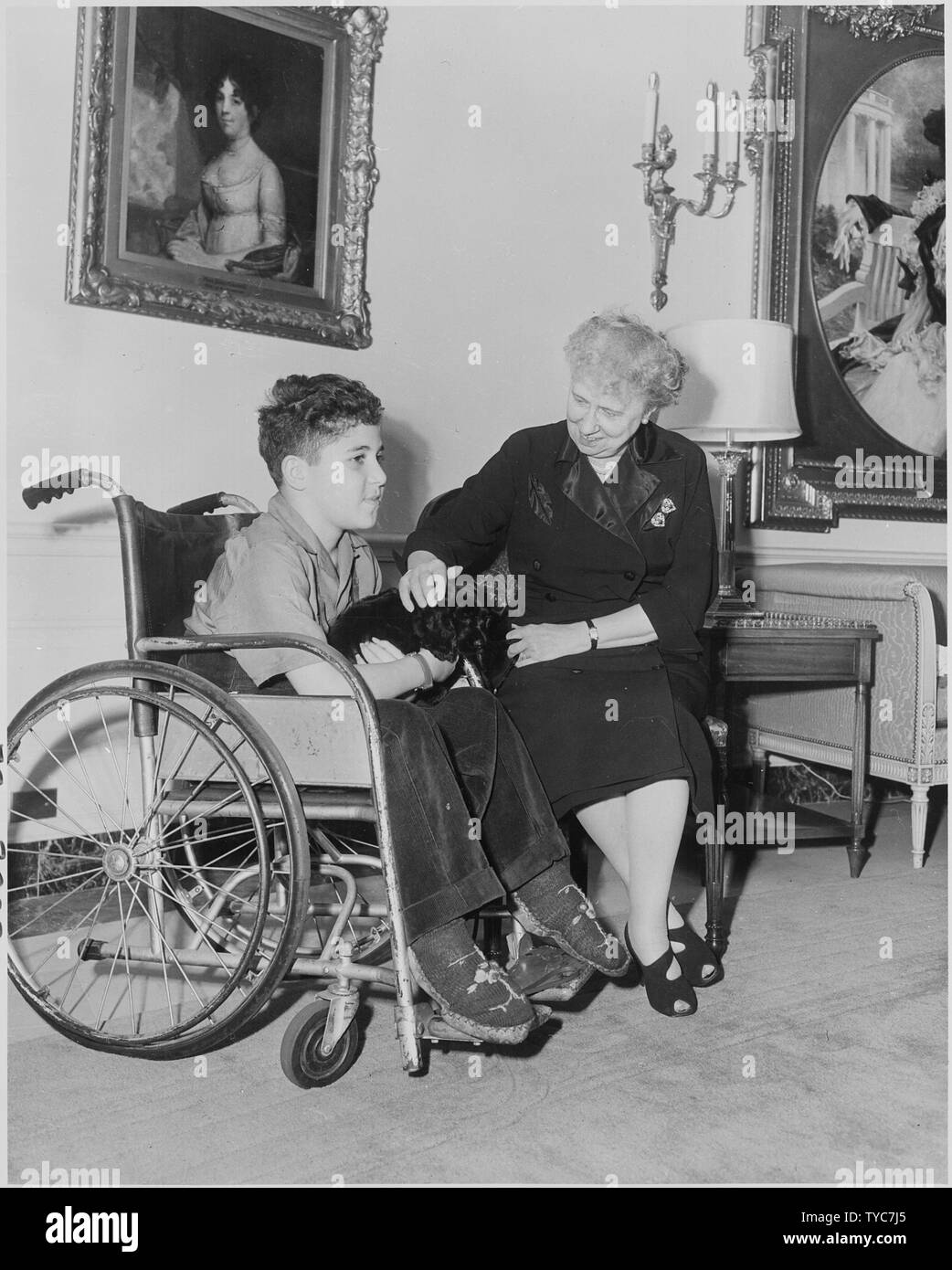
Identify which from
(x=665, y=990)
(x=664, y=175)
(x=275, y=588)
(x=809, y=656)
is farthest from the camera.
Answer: (x=664, y=175)

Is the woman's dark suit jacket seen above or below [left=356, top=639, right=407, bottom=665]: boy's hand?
above

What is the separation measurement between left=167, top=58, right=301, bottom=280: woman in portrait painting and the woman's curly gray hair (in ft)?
3.14

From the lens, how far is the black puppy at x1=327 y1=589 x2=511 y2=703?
6.00 feet

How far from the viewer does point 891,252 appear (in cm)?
380

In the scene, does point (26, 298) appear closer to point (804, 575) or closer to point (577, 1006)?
point (577, 1006)

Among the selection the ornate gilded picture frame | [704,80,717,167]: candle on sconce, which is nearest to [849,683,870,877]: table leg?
the ornate gilded picture frame

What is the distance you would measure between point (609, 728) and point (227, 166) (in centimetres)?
160

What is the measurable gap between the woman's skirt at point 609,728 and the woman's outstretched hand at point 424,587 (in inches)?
11.4

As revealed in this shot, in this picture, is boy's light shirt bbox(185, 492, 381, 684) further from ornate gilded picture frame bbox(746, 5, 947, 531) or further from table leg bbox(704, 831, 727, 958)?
ornate gilded picture frame bbox(746, 5, 947, 531)

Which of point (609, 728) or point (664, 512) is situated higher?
point (664, 512)

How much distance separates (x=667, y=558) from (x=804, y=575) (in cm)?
132

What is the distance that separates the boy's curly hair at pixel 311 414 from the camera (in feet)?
6.31

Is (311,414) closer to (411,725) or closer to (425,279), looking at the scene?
(411,725)

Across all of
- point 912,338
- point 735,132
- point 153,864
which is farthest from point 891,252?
point 153,864
